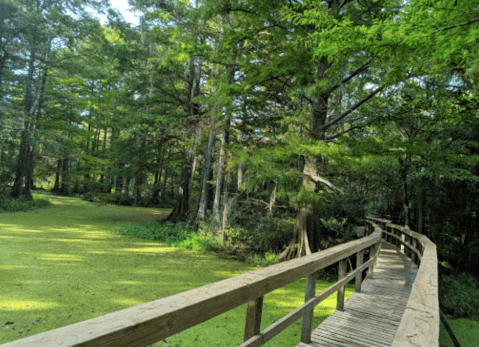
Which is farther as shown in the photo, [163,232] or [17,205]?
[17,205]

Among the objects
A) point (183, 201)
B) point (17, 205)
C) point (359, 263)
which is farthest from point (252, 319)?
point (17, 205)

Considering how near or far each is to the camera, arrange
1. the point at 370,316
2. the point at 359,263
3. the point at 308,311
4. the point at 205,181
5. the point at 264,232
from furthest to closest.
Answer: the point at 205,181 → the point at 264,232 → the point at 359,263 → the point at 370,316 → the point at 308,311

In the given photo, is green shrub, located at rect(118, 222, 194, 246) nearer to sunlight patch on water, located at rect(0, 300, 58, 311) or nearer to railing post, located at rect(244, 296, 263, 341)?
sunlight patch on water, located at rect(0, 300, 58, 311)

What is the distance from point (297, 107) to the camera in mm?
9695

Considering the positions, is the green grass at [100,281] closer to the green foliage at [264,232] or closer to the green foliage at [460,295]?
the green foliage at [264,232]

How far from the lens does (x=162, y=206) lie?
25.1 m

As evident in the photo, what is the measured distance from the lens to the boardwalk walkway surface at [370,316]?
3055mm

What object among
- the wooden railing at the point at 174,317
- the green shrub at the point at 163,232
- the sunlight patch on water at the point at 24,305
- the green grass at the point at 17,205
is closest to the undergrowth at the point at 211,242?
the green shrub at the point at 163,232

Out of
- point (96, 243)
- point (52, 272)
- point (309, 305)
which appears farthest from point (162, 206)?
point (309, 305)

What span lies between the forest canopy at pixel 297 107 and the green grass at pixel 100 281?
6.62 ft

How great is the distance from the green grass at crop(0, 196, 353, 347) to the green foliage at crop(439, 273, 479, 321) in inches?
101

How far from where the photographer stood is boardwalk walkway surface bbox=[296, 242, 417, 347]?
3055 millimetres

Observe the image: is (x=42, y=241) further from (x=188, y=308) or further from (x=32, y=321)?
(x=188, y=308)

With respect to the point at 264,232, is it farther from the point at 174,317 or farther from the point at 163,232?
the point at 174,317
